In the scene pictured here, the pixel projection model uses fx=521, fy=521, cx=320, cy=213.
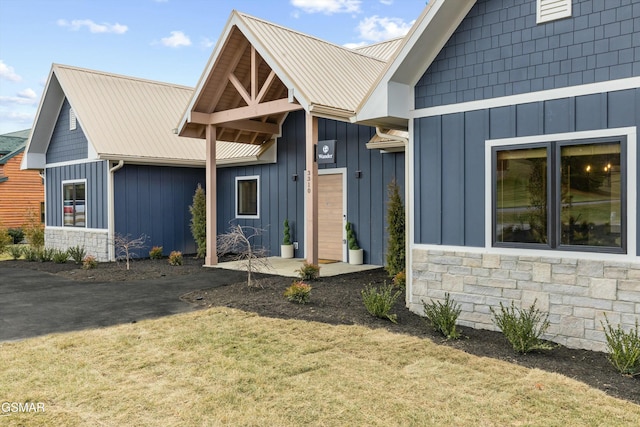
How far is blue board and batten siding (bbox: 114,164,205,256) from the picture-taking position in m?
14.1

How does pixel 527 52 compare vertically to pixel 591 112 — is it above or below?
above

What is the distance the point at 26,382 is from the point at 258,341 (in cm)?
225

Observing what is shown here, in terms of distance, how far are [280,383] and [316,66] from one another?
740 centimetres

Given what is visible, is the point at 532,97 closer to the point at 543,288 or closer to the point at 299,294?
the point at 543,288

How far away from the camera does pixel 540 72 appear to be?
5898mm

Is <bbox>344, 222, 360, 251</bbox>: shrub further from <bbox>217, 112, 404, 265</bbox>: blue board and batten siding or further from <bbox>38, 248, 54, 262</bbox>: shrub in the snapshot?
<bbox>38, 248, 54, 262</bbox>: shrub

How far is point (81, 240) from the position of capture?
14.9 metres

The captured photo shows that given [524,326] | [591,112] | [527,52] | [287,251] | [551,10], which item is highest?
[551,10]

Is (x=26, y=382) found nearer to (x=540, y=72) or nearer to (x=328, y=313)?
(x=328, y=313)

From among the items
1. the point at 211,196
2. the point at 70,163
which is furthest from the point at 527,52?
the point at 70,163

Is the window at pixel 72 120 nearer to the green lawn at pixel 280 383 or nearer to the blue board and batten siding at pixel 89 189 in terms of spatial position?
the blue board and batten siding at pixel 89 189

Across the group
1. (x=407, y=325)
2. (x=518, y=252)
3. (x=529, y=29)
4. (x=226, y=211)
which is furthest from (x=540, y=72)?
(x=226, y=211)

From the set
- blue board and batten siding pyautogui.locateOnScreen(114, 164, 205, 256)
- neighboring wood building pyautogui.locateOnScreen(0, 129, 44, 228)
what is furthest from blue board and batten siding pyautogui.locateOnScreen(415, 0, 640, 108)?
neighboring wood building pyautogui.locateOnScreen(0, 129, 44, 228)

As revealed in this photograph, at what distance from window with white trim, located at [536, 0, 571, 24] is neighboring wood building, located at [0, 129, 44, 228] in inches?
899
